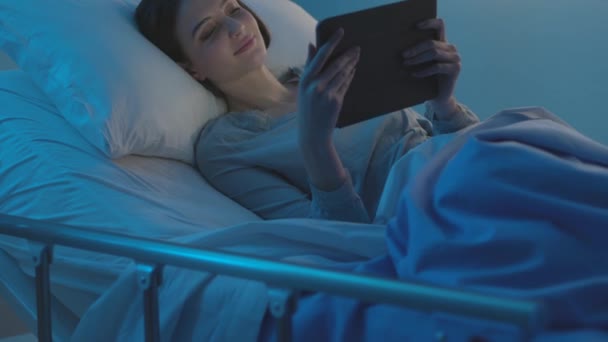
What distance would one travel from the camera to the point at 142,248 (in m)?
0.78

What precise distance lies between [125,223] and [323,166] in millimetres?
309

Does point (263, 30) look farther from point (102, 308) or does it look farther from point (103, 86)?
point (102, 308)

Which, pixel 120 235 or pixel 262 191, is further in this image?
pixel 262 191

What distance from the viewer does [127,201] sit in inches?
47.6

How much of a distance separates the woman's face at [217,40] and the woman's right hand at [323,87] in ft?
1.23

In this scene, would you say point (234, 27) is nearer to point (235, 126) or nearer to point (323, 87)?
point (235, 126)

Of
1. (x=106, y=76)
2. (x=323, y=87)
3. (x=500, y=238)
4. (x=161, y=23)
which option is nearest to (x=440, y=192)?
(x=500, y=238)

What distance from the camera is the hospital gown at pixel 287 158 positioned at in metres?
1.40

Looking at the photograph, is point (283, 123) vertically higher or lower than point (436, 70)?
lower

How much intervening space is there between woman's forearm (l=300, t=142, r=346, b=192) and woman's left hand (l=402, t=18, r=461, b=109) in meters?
0.19

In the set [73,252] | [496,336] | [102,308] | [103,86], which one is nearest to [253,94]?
[103,86]

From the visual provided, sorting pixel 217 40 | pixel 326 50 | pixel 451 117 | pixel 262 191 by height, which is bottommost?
pixel 262 191

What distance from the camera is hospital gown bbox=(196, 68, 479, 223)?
140 centimetres

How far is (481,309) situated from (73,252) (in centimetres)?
74
